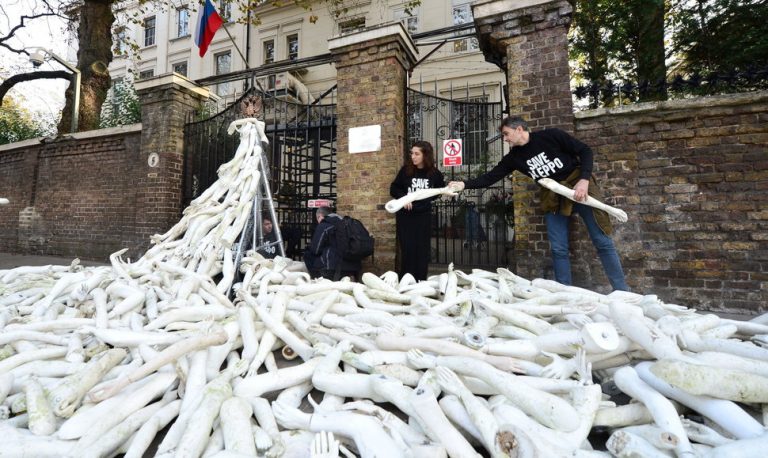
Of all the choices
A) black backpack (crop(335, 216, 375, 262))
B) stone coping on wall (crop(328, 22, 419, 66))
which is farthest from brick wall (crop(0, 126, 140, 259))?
black backpack (crop(335, 216, 375, 262))

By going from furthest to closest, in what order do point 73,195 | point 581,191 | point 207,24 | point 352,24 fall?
point 352,24 < point 207,24 < point 73,195 < point 581,191

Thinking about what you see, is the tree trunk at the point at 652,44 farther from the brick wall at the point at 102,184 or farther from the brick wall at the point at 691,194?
the brick wall at the point at 102,184

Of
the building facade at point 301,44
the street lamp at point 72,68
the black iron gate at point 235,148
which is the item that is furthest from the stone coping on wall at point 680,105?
the street lamp at point 72,68

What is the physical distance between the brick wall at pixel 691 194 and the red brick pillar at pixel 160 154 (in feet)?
19.8

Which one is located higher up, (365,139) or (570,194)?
(365,139)

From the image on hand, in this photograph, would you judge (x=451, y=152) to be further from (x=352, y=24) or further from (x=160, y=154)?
(x=352, y=24)

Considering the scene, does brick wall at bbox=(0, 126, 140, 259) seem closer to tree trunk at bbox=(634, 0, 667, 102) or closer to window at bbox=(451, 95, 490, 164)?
window at bbox=(451, 95, 490, 164)

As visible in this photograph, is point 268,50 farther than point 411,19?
Yes

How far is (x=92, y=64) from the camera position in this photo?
26.1ft

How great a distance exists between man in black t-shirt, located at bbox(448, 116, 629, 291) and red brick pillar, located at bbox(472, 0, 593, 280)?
0.65 meters

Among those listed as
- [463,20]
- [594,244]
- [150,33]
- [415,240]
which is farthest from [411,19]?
[150,33]

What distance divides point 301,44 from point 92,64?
9706mm

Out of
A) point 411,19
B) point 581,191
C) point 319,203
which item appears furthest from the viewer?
point 411,19

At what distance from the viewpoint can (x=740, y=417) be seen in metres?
0.74
